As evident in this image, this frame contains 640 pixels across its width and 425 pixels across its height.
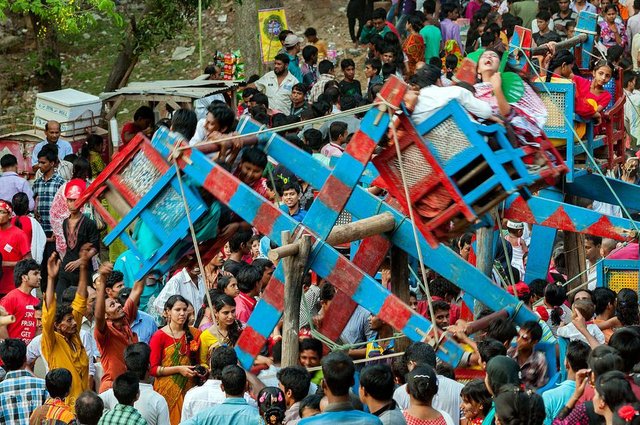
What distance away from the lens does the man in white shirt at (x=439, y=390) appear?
9.90 metres

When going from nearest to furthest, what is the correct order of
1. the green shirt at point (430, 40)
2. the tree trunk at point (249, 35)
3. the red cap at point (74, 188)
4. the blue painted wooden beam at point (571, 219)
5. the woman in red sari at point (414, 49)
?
1. the blue painted wooden beam at point (571, 219)
2. the red cap at point (74, 188)
3. the woman in red sari at point (414, 49)
4. the green shirt at point (430, 40)
5. the tree trunk at point (249, 35)

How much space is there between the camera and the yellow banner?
22.1 meters

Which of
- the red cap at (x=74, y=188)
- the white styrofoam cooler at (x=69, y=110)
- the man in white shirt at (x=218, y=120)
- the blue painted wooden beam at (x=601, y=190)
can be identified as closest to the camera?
the man in white shirt at (x=218, y=120)

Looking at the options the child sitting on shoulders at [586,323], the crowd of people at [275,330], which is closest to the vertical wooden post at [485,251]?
the crowd of people at [275,330]

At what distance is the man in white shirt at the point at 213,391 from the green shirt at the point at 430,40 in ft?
41.7

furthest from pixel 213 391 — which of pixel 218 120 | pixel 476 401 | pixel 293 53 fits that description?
pixel 293 53

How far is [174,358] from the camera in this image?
1138 cm

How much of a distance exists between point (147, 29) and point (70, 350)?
11086mm

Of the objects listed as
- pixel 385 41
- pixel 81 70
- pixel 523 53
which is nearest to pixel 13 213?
pixel 523 53

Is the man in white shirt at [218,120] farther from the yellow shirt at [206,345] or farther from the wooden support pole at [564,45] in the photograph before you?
the wooden support pole at [564,45]

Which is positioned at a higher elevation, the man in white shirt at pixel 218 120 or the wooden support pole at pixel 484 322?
the man in white shirt at pixel 218 120

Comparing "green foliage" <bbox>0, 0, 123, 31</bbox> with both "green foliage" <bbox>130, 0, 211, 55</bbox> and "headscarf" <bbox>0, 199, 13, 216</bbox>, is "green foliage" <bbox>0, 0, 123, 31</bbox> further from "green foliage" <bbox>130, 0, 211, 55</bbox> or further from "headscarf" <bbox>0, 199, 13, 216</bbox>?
"headscarf" <bbox>0, 199, 13, 216</bbox>

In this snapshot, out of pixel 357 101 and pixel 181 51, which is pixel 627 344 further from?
pixel 181 51

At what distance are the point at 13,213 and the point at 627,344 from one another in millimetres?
8664
